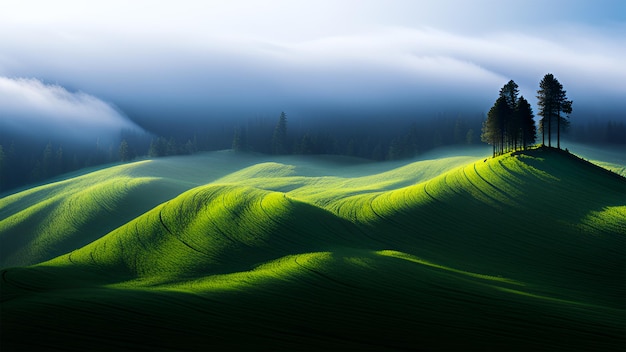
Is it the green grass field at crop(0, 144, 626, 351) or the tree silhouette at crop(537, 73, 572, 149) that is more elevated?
the tree silhouette at crop(537, 73, 572, 149)

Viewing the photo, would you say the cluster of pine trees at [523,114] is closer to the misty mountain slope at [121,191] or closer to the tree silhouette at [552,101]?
the tree silhouette at [552,101]

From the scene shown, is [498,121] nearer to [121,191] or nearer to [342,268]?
[342,268]

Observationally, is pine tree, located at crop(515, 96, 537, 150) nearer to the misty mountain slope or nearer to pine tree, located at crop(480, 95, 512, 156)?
pine tree, located at crop(480, 95, 512, 156)

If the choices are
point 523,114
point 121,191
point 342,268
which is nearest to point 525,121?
point 523,114

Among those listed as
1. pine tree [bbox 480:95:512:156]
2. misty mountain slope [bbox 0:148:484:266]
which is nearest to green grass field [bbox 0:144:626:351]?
misty mountain slope [bbox 0:148:484:266]

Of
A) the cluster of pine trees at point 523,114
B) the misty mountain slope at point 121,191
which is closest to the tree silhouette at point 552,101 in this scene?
the cluster of pine trees at point 523,114

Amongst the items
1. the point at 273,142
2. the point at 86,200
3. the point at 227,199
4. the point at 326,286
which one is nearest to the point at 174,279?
the point at 326,286

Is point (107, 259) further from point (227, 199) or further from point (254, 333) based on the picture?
point (254, 333)
